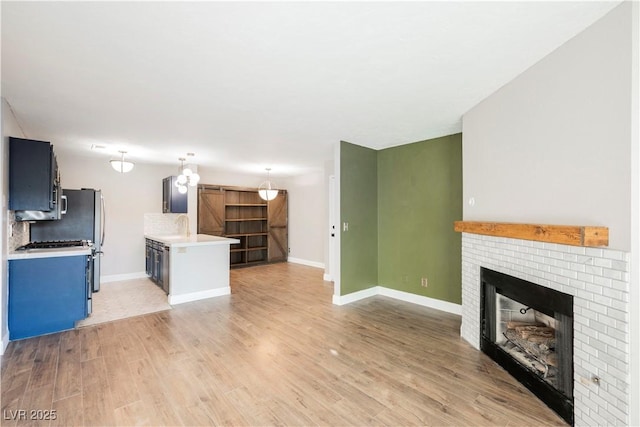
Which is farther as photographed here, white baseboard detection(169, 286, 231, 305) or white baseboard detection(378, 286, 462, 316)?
white baseboard detection(169, 286, 231, 305)

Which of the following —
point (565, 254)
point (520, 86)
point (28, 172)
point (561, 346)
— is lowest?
point (561, 346)

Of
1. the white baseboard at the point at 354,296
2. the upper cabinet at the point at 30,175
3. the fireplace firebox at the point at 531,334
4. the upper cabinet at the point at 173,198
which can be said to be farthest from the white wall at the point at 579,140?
the upper cabinet at the point at 173,198

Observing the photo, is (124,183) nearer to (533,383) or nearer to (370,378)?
(370,378)

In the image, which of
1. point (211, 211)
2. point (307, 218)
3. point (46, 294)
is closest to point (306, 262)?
point (307, 218)

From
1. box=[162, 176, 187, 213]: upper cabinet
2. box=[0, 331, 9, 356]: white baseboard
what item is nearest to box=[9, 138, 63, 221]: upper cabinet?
box=[0, 331, 9, 356]: white baseboard

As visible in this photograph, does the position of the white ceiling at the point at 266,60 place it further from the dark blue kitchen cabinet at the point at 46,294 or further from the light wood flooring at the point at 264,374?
the light wood flooring at the point at 264,374

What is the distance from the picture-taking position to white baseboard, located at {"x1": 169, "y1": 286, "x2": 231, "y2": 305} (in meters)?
4.45

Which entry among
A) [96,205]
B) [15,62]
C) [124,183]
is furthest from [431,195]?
[124,183]

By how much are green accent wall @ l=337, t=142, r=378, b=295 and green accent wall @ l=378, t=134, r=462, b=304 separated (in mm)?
142

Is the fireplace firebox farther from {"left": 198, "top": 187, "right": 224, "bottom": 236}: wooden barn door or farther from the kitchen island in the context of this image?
{"left": 198, "top": 187, "right": 224, "bottom": 236}: wooden barn door

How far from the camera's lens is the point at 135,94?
2.73 meters

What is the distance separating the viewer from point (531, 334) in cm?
244

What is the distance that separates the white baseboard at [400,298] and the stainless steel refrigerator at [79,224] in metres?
4.24

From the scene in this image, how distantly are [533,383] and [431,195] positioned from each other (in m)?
2.67
